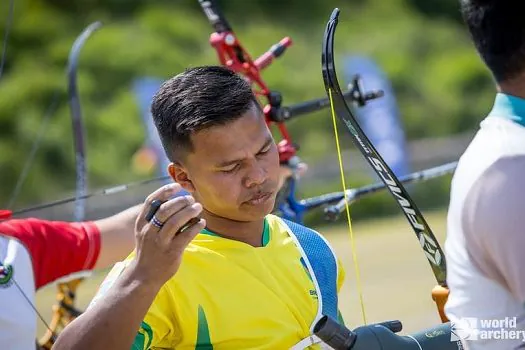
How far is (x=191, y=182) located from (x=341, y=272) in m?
0.49

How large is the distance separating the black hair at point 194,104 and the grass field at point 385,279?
3.90 m

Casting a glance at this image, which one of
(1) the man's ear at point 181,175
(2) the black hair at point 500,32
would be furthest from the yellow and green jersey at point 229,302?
(2) the black hair at point 500,32

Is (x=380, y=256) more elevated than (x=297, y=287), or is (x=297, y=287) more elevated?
(x=297, y=287)

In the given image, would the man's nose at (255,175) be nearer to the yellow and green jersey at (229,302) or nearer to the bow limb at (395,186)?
the yellow and green jersey at (229,302)

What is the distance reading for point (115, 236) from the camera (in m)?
3.50

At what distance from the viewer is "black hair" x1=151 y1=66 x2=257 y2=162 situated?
2488 millimetres

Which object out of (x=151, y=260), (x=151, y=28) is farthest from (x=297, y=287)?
(x=151, y=28)

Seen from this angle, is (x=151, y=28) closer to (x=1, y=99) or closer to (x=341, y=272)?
(x=1, y=99)

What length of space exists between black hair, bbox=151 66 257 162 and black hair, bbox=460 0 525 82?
2.26 ft

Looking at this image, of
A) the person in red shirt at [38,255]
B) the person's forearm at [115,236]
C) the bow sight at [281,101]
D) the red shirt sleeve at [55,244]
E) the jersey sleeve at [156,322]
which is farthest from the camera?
the bow sight at [281,101]

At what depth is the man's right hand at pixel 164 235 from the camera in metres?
2.17

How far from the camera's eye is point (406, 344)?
2.41 meters

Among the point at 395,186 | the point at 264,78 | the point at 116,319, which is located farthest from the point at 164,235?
the point at 264,78

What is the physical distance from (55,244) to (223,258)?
1.06m
